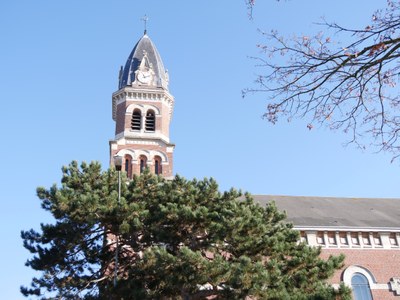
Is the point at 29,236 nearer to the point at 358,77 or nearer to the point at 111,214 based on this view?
the point at 111,214

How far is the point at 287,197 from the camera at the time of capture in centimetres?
2553

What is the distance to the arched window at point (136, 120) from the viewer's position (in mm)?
26062

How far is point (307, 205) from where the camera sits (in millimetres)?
23844

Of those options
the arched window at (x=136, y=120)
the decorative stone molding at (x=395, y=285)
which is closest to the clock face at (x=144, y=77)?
the arched window at (x=136, y=120)

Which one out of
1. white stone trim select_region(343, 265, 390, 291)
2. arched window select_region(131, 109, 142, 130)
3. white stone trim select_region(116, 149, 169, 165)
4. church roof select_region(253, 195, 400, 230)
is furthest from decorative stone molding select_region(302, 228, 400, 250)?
arched window select_region(131, 109, 142, 130)

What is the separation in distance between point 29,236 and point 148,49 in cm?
1955

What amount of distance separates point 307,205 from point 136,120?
1110 centimetres

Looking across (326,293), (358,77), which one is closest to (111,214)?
(326,293)

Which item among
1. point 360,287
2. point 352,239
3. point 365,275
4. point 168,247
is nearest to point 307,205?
point 352,239

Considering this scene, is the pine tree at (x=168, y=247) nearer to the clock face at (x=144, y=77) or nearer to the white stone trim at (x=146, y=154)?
the white stone trim at (x=146, y=154)

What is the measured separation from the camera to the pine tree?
11758 millimetres

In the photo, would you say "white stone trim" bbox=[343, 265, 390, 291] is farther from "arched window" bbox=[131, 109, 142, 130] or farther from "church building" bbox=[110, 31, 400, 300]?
"arched window" bbox=[131, 109, 142, 130]

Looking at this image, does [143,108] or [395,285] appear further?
[143,108]

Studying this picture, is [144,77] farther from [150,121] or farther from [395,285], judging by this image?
[395,285]
